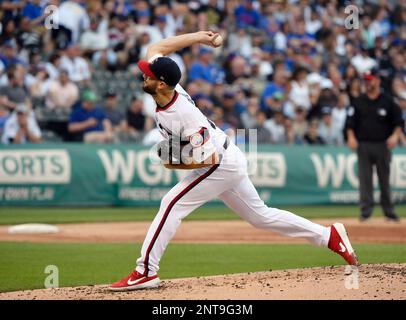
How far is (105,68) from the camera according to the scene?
1961 centimetres

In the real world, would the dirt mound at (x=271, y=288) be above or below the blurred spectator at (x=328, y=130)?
below

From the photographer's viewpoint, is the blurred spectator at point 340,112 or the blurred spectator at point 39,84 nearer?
the blurred spectator at point 39,84

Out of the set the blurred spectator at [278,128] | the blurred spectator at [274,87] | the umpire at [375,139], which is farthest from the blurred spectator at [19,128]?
the umpire at [375,139]

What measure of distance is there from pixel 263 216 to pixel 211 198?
1.73 ft

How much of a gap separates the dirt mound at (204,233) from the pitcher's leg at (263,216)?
4.39 m

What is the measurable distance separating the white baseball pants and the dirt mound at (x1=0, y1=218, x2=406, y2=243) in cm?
453

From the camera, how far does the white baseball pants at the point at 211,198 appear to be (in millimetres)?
7527

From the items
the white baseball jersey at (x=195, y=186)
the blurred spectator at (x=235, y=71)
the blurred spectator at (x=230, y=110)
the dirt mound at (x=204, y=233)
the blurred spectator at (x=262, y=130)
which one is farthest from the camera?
the blurred spectator at (x=235, y=71)

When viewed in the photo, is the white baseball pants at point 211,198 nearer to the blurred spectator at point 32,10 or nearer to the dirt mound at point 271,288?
the dirt mound at point 271,288

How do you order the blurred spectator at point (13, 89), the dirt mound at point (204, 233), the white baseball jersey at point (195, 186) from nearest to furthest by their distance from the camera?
the white baseball jersey at point (195, 186)
the dirt mound at point (204, 233)
the blurred spectator at point (13, 89)

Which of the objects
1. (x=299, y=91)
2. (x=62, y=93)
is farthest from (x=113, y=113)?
(x=299, y=91)

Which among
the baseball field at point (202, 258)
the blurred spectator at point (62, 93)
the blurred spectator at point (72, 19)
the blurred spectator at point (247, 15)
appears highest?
the blurred spectator at point (247, 15)

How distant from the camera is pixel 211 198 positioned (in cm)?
778
